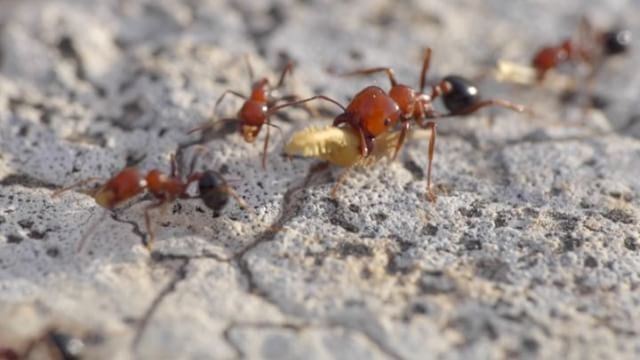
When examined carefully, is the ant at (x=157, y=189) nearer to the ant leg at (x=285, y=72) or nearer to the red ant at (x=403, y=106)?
the red ant at (x=403, y=106)

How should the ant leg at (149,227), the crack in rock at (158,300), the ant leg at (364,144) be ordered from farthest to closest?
the ant leg at (364,144) < the ant leg at (149,227) < the crack in rock at (158,300)

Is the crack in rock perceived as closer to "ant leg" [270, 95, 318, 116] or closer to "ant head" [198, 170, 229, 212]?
"ant head" [198, 170, 229, 212]

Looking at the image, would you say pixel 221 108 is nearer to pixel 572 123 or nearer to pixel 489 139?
pixel 489 139

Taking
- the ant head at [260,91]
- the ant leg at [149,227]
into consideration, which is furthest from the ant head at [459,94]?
the ant leg at [149,227]

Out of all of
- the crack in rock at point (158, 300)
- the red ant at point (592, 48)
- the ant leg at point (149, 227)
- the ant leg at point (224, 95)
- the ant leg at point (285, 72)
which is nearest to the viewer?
the crack in rock at point (158, 300)

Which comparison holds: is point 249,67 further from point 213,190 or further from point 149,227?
point 149,227

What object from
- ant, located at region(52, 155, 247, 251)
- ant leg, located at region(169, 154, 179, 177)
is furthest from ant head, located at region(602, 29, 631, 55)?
ant leg, located at region(169, 154, 179, 177)
